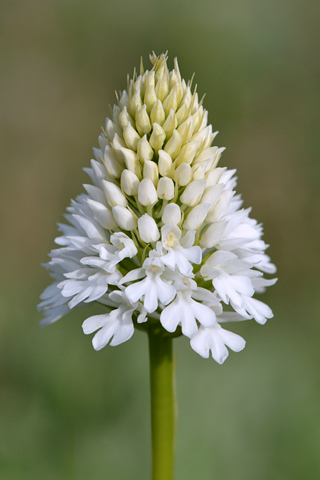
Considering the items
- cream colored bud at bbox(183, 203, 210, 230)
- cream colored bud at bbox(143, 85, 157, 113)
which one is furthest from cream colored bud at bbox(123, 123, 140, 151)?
cream colored bud at bbox(183, 203, 210, 230)

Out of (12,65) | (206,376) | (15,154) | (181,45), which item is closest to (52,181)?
(15,154)

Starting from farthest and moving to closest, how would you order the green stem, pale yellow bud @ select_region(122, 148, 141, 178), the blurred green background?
the blurred green background < the green stem < pale yellow bud @ select_region(122, 148, 141, 178)

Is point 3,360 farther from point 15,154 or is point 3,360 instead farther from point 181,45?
point 181,45

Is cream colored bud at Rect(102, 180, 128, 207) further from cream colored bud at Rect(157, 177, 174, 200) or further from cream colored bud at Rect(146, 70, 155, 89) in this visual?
cream colored bud at Rect(146, 70, 155, 89)

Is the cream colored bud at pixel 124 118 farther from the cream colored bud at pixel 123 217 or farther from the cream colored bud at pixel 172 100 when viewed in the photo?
the cream colored bud at pixel 123 217

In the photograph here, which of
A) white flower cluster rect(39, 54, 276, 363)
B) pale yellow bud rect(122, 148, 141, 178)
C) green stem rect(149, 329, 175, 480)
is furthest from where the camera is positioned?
green stem rect(149, 329, 175, 480)

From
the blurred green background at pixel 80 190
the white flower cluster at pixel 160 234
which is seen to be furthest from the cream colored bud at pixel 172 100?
the blurred green background at pixel 80 190

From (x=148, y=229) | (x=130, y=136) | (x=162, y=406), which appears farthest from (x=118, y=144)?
(x=162, y=406)
